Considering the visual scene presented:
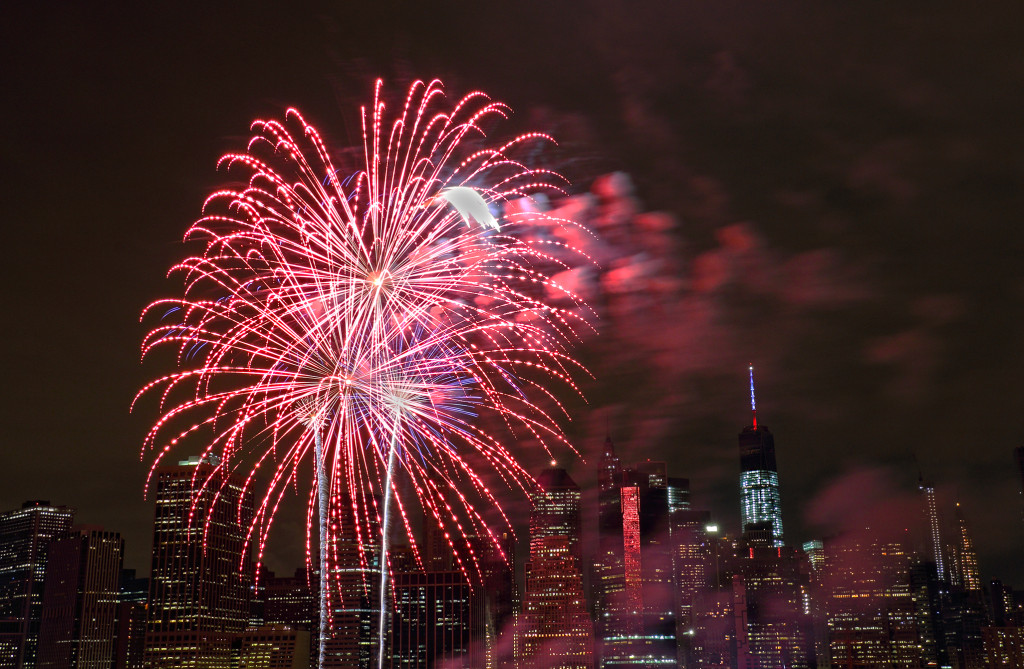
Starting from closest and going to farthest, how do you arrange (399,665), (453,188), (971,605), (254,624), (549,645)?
(453,188) → (399,665) → (254,624) → (549,645) → (971,605)

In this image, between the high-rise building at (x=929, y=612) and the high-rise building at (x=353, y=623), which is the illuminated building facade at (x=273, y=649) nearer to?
the high-rise building at (x=353, y=623)

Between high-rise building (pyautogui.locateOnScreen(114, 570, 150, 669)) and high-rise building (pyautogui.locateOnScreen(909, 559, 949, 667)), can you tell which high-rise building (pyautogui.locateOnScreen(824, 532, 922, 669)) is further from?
high-rise building (pyautogui.locateOnScreen(114, 570, 150, 669))

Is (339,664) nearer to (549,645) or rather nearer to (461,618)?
(461,618)

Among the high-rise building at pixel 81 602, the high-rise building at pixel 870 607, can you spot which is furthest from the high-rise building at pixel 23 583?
the high-rise building at pixel 870 607

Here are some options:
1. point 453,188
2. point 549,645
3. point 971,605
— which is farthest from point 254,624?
point 453,188

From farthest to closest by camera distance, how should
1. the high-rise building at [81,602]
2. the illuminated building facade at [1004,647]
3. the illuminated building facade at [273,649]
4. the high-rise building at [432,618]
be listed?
the high-rise building at [81,602] → the illuminated building facade at [1004,647] → the high-rise building at [432,618] → the illuminated building facade at [273,649]

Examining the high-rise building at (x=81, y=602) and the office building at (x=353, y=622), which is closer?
the office building at (x=353, y=622)

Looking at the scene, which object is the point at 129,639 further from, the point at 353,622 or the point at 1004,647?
the point at 1004,647

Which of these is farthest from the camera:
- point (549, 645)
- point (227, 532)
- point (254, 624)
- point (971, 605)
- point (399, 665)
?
point (971, 605)
